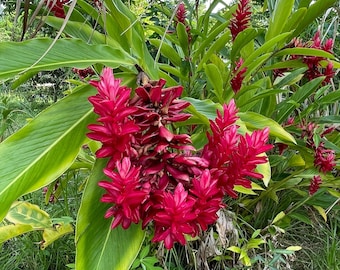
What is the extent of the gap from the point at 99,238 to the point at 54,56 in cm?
33

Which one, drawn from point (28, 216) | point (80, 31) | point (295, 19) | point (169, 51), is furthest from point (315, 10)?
point (28, 216)

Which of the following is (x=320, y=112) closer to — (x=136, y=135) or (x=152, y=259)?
(x=152, y=259)

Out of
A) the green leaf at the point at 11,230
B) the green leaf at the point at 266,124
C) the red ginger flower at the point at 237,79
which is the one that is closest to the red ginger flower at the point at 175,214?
the green leaf at the point at 266,124

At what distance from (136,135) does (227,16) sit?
3.60ft

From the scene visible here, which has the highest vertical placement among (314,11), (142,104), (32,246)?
(314,11)

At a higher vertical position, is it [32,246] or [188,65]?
[188,65]

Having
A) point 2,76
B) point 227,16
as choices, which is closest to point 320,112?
point 227,16

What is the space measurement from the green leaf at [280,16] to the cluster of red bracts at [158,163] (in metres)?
0.64

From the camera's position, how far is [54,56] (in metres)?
0.75

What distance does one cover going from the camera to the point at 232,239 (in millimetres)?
1257

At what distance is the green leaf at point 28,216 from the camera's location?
3.72 feet

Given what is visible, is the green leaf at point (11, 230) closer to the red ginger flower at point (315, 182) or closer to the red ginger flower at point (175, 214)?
the red ginger flower at point (175, 214)

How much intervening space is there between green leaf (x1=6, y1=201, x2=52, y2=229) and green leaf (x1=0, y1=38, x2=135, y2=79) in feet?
1.70

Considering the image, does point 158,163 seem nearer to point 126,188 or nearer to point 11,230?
point 126,188
